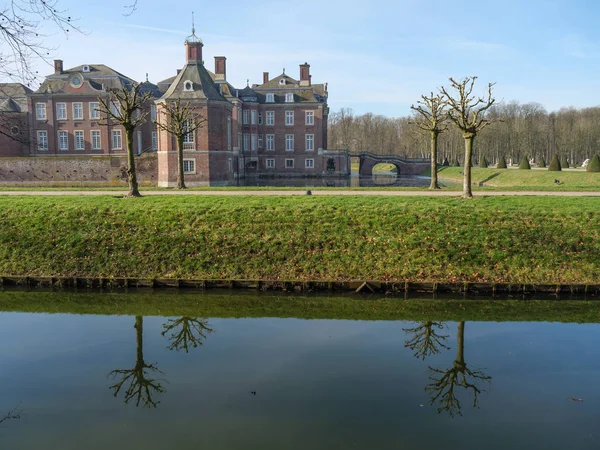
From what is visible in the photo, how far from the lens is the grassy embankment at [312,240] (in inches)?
536

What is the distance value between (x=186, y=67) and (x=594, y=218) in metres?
30.9

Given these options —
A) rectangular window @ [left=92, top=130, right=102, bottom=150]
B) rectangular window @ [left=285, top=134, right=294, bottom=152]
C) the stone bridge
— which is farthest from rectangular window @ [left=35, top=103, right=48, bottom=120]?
the stone bridge

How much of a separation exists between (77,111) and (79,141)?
8.76 feet

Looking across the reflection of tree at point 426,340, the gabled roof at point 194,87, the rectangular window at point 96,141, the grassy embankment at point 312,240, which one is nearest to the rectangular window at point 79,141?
the rectangular window at point 96,141

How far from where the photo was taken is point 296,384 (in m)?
7.78

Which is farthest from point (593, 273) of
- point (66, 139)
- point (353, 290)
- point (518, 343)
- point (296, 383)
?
point (66, 139)

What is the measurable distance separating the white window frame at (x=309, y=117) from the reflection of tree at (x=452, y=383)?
47.5m

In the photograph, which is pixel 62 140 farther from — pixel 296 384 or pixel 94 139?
pixel 296 384

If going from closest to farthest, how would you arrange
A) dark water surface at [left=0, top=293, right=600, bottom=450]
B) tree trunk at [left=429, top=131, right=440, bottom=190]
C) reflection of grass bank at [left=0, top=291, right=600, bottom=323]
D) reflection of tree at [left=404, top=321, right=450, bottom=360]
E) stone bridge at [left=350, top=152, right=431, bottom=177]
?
dark water surface at [left=0, top=293, right=600, bottom=450] → reflection of tree at [left=404, top=321, right=450, bottom=360] → reflection of grass bank at [left=0, top=291, right=600, bottom=323] → tree trunk at [left=429, top=131, right=440, bottom=190] → stone bridge at [left=350, top=152, right=431, bottom=177]

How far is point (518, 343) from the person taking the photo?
374 inches

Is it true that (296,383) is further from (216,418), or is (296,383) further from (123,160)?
(123,160)

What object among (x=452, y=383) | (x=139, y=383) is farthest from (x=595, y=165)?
(x=139, y=383)

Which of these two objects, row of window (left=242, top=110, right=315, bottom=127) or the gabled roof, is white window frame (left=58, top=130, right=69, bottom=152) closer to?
the gabled roof

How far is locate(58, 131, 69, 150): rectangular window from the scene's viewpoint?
47.6 meters
